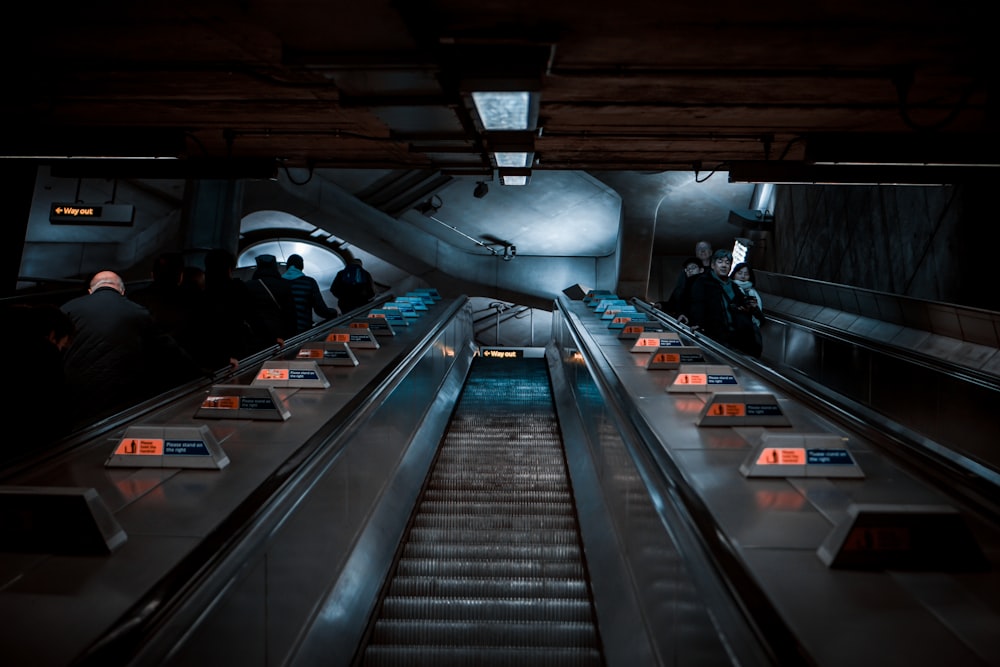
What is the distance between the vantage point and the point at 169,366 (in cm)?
418

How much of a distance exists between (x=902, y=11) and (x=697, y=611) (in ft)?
8.34

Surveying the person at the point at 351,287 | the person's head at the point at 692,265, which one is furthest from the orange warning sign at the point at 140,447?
the person at the point at 351,287

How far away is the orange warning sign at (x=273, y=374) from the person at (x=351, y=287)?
5840 mm

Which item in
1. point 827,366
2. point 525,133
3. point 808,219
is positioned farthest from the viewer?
point 808,219

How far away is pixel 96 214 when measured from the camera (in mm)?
11984

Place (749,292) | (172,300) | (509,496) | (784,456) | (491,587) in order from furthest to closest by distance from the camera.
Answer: (749,292) → (509,496) → (172,300) → (491,587) → (784,456)

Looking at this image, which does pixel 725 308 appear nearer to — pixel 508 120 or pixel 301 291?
pixel 508 120

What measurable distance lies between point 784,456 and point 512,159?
3317 millimetres

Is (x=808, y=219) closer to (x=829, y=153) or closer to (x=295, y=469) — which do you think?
(x=829, y=153)

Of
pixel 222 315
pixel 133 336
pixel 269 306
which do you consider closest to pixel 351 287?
pixel 269 306

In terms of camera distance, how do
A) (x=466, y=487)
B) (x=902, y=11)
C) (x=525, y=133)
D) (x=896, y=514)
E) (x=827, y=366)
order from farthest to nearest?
(x=827, y=366), (x=466, y=487), (x=525, y=133), (x=902, y=11), (x=896, y=514)

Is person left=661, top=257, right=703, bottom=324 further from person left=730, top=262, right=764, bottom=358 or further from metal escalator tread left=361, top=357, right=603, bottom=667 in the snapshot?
metal escalator tread left=361, top=357, right=603, bottom=667

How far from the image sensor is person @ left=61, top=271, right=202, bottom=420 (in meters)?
3.88

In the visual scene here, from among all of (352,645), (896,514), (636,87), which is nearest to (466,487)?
(352,645)
